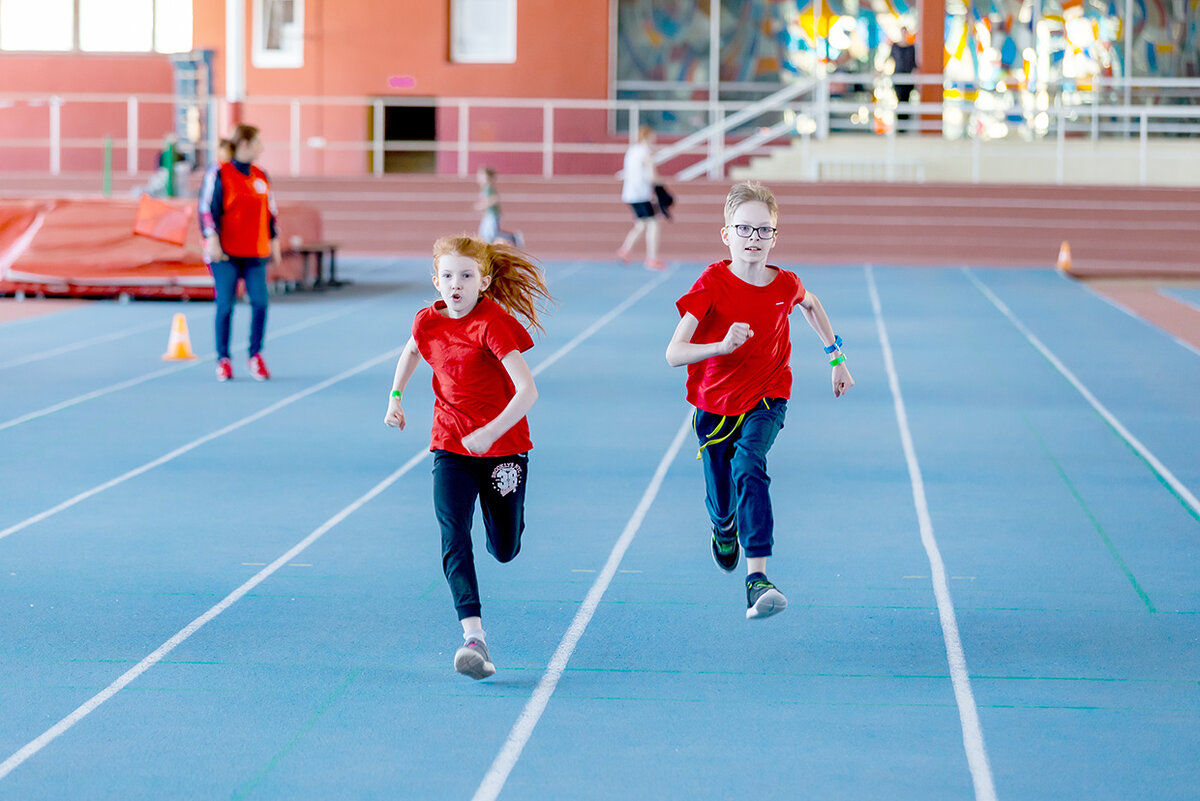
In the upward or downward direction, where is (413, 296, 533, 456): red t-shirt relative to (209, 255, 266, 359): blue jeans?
downward

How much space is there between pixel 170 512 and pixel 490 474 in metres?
3.01

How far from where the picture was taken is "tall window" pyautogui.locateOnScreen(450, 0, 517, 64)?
33.5 m

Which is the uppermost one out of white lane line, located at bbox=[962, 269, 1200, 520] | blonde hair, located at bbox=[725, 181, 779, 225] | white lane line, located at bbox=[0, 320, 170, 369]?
blonde hair, located at bbox=[725, 181, 779, 225]

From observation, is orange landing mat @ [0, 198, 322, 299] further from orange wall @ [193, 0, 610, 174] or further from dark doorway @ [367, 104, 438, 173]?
dark doorway @ [367, 104, 438, 173]

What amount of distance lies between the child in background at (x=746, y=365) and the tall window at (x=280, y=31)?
94.7 ft

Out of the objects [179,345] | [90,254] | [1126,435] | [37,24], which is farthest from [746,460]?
[37,24]

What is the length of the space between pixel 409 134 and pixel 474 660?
30.5 meters

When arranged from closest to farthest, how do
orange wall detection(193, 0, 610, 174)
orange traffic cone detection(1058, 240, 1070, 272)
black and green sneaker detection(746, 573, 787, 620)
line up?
black and green sneaker detection(746, 573, 787, 620) → orange traffic cone detection(1058, 240, 1070, 272) → orange wall detection(193, 0, 610, 174)

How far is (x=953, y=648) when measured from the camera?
571cm

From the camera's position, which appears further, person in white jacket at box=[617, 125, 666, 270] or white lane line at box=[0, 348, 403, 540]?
person in white jacket at box=[617, 125, 666, 270]

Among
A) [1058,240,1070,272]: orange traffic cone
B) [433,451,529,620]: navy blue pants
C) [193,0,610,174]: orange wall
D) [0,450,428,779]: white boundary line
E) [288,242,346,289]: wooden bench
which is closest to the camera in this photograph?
[0,450,428,779]: white boundary line

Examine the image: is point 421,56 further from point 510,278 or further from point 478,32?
point 510,278

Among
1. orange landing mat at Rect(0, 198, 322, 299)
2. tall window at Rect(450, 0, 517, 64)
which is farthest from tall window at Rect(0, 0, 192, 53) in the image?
orange landing mat at Rect(0, 198, 322, 299)

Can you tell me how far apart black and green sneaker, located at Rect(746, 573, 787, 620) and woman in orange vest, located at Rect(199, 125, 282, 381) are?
6.91m
